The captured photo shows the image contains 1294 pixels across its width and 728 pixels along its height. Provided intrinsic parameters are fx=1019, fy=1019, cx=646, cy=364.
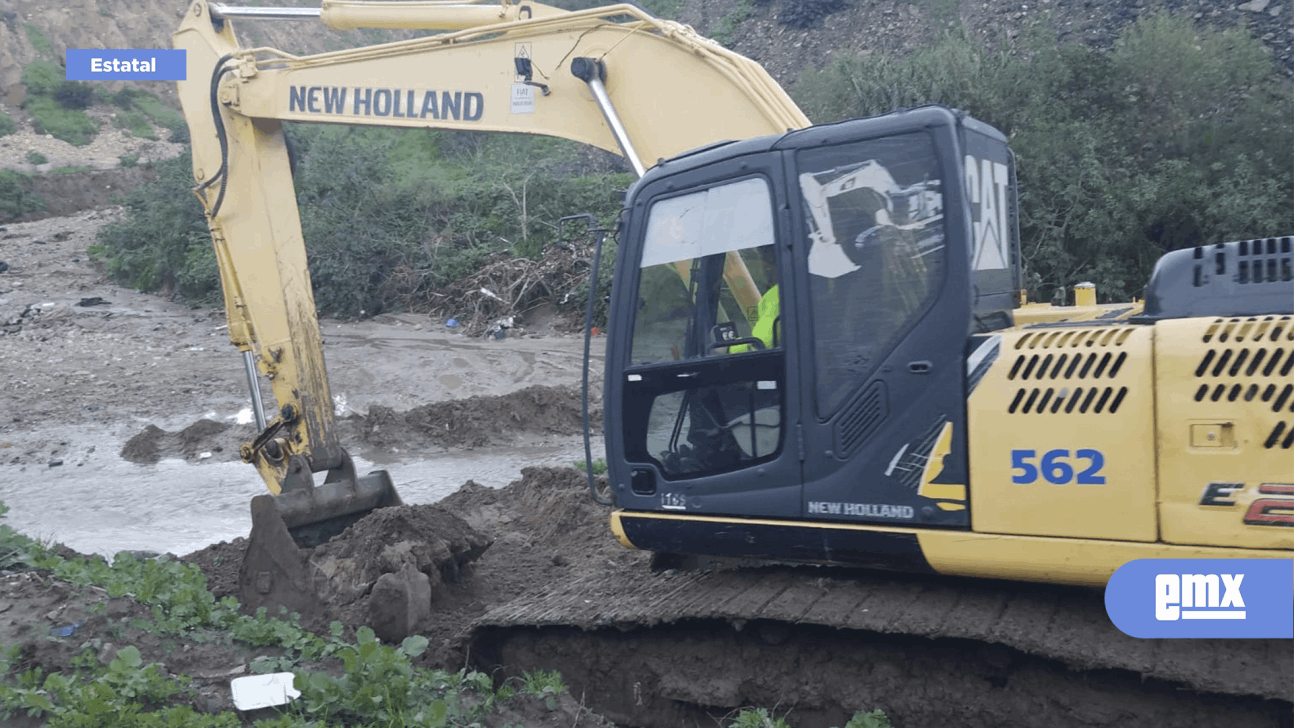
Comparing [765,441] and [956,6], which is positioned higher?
[956,6]

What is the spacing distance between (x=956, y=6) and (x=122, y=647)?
2162 cm

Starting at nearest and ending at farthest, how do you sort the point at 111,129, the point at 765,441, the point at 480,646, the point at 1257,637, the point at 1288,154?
1. the point at 1257,637
2. the point at 765,441
3. the point at 480,646
4. the point at 1288,154
5. the point at 111,129

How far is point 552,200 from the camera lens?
18.9 metres

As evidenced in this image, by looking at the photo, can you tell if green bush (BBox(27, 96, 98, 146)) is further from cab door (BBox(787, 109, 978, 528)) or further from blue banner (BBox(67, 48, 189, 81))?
→ cab door (BBox(787, 109, 978, 528))

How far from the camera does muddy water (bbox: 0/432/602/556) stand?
803cm

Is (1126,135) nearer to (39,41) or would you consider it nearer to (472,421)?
(472,421)

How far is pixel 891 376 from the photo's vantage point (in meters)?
3.71

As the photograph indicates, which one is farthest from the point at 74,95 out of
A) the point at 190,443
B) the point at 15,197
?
the point at 190,443

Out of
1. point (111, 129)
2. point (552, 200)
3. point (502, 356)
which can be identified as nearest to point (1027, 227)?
point (502, 356)

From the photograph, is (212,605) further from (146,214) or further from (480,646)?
(146,214)

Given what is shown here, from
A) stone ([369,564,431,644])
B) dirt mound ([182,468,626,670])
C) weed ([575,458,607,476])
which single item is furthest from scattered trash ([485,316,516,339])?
stone ([369,564,431,644])

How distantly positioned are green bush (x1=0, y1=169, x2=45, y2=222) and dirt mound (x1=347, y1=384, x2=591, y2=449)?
2057cm

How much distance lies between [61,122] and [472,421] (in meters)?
28.1

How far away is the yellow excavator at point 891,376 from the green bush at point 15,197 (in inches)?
1035
